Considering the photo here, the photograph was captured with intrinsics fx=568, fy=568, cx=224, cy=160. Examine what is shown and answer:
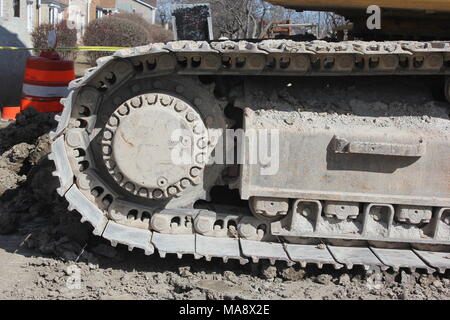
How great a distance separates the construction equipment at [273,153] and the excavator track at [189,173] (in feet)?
0.04

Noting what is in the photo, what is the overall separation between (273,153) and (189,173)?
0.68 m

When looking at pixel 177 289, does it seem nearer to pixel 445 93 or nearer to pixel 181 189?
pixel 181 189

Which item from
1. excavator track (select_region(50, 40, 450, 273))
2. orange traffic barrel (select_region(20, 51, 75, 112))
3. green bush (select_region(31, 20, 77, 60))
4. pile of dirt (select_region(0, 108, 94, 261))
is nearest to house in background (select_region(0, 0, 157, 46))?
green bush (select_region(31, 20, 77, 60))

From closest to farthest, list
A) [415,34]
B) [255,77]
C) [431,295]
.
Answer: [431,295] < [255,77] < [415,34]

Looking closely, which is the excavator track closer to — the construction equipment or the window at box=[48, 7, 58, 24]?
the construction equipment

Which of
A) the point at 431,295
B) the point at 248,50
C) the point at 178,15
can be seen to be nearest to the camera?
the point at 248,50

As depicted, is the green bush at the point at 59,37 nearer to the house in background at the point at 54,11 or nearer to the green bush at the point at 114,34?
the house in background at the point at 54,11

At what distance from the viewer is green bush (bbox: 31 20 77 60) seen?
2253cm

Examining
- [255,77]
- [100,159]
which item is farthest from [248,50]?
[100,159]

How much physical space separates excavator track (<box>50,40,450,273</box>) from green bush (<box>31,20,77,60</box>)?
1706 cm

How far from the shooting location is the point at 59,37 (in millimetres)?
25203

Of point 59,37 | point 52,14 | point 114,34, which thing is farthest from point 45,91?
point 52,14

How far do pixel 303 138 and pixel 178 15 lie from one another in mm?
2150

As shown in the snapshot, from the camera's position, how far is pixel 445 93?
448 cm
